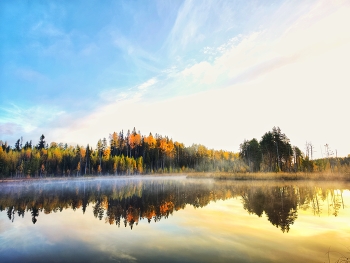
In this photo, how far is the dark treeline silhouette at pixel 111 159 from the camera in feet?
226

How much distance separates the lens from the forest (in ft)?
211

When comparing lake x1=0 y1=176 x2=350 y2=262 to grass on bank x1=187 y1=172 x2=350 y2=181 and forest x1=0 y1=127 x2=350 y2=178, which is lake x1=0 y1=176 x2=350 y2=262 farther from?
forest x1=0 y1=127 x2=350 y2=178

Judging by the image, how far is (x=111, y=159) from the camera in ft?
276

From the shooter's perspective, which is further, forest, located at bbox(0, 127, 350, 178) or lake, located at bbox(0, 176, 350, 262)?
forest, located at bbox(0, 127, 350, 178)

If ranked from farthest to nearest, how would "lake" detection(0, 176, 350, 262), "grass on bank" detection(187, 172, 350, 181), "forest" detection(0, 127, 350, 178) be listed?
"forest" detection(0, 127, 350, 178) → "grass on bank" detection(187, 172, 350, 181) → "lake" detection(0, 176, 350, 262)

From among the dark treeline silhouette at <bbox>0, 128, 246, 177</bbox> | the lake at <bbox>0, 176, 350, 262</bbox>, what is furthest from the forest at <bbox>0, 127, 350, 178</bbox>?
the lake at <bbox>0, 176, 350, 262</bbox>

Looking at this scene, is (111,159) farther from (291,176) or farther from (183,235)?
(183,235)

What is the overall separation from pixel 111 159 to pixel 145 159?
653 inches

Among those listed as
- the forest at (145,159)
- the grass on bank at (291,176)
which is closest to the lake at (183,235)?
the grass on bank at (291,176)

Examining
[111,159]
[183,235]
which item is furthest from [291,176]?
[111,159]

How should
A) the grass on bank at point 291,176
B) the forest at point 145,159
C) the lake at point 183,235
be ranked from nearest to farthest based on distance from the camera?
the lake at point 183,235, the grass on bank at point 291,176, the forest at point 145,159

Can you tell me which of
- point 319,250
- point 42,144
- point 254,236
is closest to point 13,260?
point 254,236

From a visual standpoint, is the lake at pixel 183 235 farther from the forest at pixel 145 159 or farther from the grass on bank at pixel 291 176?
the forest at pixel 145 159

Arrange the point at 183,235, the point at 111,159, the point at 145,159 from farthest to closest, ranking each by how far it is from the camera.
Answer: the point at 145,159 < the point at 111,159 < the point at 183,235
